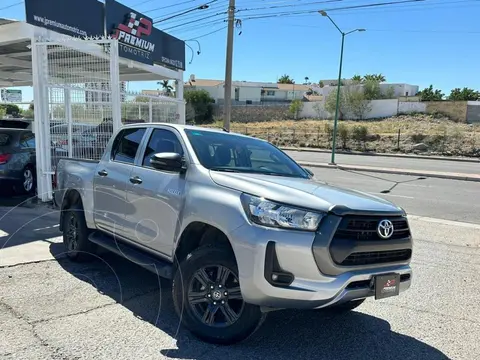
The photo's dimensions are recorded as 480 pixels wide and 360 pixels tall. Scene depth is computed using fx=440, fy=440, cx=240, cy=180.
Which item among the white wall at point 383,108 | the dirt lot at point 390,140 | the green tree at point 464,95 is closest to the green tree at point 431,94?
the green tree at point 464,95

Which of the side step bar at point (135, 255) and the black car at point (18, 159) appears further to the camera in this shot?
the black car at point (18, 159)

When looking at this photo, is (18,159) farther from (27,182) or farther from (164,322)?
(164,322)

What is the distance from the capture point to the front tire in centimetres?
351

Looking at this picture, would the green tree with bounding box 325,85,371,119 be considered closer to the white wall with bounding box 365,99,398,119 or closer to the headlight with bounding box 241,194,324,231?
the white wall with bounding box 365,99,398,119

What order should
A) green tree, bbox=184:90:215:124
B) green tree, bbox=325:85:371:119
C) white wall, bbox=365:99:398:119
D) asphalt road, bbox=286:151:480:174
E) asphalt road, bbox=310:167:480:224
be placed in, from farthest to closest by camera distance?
green tree, bbox=184:90:215:124
white wall, bbox=365:99:398:119
green tree, bbox=325:85:371:119
asphalt road, bbox=286:151:480:174
asphalt road, bbox=310:167:480:224

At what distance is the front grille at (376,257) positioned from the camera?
3.36 m

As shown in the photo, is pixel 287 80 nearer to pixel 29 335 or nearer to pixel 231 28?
pixel 231 28

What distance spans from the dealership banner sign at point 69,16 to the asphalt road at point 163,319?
→ 5.27 m

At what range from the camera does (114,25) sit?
12.4 m

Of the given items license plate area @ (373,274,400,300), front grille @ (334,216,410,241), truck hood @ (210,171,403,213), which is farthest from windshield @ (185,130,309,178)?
license plate area @ (373,274,400,300)

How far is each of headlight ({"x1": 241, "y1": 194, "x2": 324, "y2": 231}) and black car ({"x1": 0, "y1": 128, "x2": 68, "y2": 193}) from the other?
7.71 m

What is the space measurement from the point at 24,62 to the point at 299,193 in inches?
525

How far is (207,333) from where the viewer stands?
365 centimetres

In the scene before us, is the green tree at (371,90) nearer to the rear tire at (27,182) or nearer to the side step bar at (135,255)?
the rear tire at (27,182)
